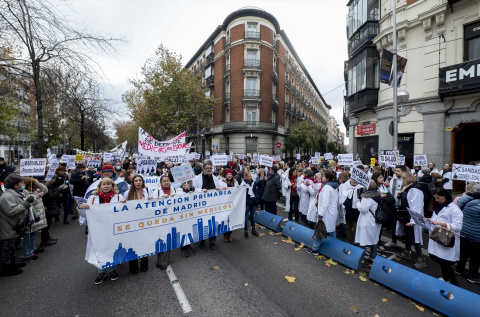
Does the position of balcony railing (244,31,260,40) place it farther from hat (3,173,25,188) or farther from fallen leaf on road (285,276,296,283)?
fallen leaf on road (285,276,296,283)

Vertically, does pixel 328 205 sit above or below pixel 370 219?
above

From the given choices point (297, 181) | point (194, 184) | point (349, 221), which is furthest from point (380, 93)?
point (194, 184)

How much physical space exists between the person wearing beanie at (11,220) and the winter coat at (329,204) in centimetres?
586

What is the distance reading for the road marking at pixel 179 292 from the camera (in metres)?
3.46

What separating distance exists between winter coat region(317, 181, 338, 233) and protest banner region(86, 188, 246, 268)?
2.11m

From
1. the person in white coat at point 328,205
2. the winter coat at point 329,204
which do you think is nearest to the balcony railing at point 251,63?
the person in white coat at point 328,205

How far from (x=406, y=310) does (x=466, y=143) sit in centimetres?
1351

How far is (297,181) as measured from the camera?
795cm

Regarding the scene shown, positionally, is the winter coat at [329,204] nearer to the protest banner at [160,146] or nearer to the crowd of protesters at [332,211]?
the crowd of protesters at [332,211]

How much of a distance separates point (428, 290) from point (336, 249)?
1721mm

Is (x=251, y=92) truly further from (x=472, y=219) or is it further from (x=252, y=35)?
(x=472, y=219)

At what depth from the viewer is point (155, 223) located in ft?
15.1

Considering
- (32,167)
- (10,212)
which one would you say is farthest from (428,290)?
(32,167)

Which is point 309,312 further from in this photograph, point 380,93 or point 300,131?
point 300,131
